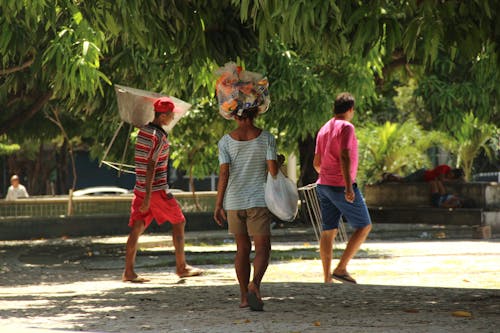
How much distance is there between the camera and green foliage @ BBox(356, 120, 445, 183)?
3606cm

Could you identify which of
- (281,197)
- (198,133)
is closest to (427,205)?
(198,133)

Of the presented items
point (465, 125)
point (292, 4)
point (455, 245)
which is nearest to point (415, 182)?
point (465, 125)

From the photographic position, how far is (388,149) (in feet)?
119

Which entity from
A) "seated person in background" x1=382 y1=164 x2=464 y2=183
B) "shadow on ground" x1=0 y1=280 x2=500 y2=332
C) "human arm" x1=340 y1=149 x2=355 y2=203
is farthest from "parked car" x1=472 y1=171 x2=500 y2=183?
"shadow on ground" x1=0 y1=280 x2=500 y2=332

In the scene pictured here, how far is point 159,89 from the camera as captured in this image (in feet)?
64.7

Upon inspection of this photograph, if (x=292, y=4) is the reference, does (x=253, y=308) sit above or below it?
below

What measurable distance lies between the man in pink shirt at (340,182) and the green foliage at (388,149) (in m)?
23.9

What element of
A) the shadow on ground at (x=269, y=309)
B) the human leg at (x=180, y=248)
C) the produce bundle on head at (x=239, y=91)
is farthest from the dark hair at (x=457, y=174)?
the produce bundle on head at (x=239, y=91)

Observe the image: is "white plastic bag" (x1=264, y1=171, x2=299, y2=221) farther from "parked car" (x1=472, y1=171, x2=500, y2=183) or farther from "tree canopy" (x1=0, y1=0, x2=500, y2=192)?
"parked car" (x1=472, y1=171, x2=500, y2=183)

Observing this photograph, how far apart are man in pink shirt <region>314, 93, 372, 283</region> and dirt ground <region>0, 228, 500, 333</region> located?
493mm

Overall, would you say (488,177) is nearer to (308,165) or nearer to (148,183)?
(308,165)

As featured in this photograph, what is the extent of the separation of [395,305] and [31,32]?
6035mm

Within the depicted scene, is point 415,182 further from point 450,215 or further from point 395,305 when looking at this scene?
point 395,305

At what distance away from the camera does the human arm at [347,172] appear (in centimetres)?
1124
